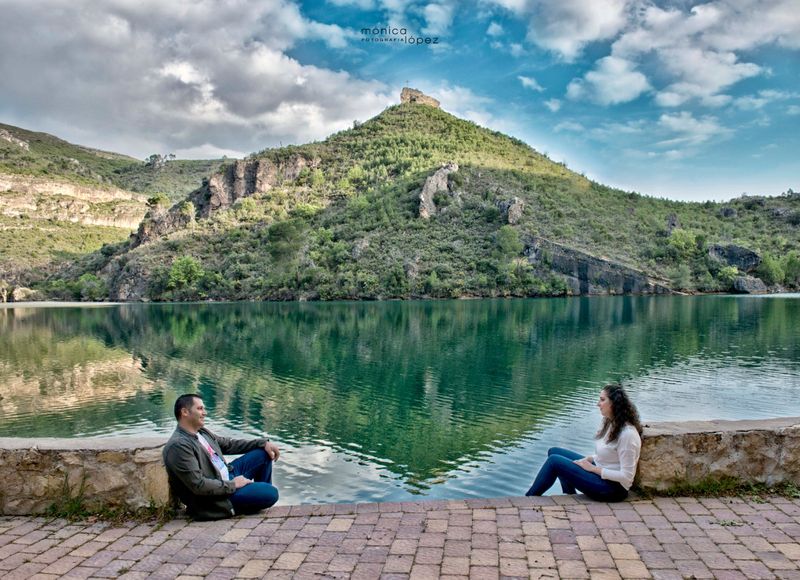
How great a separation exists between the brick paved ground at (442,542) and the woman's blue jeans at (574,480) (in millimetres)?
130

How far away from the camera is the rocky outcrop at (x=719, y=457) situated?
6.04 meters

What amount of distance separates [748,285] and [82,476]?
91.7 m

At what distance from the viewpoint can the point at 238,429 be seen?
1435 centimetres

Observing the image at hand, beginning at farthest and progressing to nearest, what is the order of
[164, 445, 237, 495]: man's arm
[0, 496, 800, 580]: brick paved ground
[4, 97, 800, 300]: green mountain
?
[4, 97, 800, 300]: green mountain
[164, 445, 237, 495]: man's arm
[0, 496, 800, 580]: brick paved ground

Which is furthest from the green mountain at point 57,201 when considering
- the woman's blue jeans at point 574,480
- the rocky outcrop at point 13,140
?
the woman's blue jeans at point 574,480

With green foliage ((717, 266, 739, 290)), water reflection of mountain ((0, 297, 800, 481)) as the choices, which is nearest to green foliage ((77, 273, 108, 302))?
water reflection of mountain ((0, 297, 800, 481))

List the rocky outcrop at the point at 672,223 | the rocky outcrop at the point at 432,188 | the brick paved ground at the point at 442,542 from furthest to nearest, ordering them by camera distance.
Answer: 1. the rocky outcrop at the point at 432,188
2. the rocky outcrop at the point at 672,223
3. the brick paved ground at the point at 442,542

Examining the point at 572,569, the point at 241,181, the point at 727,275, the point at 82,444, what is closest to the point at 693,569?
the point at 572,569

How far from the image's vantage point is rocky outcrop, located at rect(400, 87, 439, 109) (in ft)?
534

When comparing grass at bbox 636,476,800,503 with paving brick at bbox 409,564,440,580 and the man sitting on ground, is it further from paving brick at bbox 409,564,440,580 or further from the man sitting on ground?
the man sitting on ground

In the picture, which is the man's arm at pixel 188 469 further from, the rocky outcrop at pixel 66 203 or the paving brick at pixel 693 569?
the rocky outcrop at pixel 66 203

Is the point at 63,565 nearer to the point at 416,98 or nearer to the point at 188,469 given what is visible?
the point at 188,469

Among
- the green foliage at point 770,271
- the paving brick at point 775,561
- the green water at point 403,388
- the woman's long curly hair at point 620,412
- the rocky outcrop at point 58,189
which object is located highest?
the rocky outcrop at point 58,189

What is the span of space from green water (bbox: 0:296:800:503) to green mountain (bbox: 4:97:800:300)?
44.0 meters
